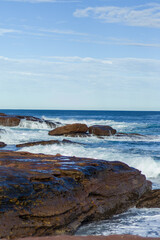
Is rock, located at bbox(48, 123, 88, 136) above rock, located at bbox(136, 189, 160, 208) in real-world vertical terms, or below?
above

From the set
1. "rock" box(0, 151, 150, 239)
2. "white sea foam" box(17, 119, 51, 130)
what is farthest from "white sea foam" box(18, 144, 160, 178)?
"white sea foam" box(17, 119, 51, 130)

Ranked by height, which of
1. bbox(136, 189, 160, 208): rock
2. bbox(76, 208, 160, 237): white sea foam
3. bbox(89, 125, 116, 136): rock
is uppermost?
bbox(89, 125, 116, 136): rock

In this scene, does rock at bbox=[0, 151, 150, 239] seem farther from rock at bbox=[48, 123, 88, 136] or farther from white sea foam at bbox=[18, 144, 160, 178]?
rock at bbox=[48, 123, 88, 136]

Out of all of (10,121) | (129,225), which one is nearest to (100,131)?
(10,121)

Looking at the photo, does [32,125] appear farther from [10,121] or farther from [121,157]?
[121,157]

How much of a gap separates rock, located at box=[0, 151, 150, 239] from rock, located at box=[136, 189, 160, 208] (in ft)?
0.55

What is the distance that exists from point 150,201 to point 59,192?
2.95 meters

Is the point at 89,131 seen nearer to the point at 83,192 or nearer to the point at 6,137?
the point at 6,137

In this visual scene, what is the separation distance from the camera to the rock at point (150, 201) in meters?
8.09

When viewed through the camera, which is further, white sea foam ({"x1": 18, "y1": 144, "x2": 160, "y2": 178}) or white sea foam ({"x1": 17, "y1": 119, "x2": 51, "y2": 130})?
white sea foam ({"x1": 17, "y1": 119, "x2": 51, "y2": 130})

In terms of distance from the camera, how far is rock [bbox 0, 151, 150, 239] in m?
5.59

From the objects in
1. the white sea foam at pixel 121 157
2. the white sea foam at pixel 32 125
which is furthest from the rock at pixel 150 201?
the white sea foam at pixel 32 125

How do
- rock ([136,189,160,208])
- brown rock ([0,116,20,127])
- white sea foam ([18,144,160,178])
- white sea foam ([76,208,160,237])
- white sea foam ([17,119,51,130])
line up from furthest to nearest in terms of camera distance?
white sea foam ([17,119,51,130]), brown rock ([0,116,20,127]), white sea foam ([18,144,160,178]), rock ([136,189,160,208]), white sea foam ([76,208,160,237])

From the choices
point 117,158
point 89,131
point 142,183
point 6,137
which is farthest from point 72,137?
point 142,183
